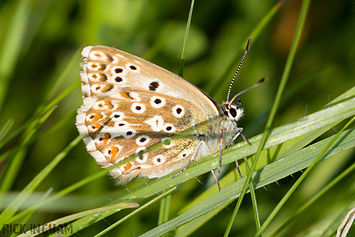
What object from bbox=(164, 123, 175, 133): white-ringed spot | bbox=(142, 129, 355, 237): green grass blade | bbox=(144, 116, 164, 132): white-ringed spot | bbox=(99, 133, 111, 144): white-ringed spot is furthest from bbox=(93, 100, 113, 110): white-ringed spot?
bbox=(142, 129, 355, 237): green grass blade

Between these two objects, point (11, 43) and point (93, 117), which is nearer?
point (93, 117)

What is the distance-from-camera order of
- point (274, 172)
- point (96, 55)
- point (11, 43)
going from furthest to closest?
point (11, 43), point (96, 55), point (274, 172)

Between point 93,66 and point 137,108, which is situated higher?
point 93,66

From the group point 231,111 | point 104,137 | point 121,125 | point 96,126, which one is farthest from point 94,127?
point 231,111

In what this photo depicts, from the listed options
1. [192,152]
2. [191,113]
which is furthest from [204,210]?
[191,113]

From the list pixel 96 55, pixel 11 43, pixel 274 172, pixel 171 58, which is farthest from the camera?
pixel 171 58

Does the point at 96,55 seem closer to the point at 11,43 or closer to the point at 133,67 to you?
the point at 133,67
